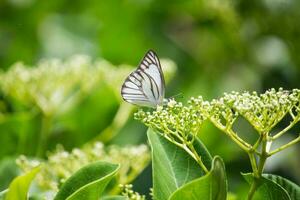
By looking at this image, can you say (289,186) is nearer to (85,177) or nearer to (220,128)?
(220,128)

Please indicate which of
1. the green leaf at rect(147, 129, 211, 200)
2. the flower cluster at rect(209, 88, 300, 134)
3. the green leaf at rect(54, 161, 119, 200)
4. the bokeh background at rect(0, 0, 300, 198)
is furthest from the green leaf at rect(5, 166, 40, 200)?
the bokeh background at rect(0, 0, 300, 198)

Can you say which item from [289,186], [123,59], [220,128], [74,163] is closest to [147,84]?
[74,163]

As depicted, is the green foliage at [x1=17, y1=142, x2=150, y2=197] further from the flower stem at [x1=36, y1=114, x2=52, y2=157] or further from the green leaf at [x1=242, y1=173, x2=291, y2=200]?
the flower stem at [x1=36, y1=114, x2=52, y2=157]

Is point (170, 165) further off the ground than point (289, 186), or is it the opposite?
point (170, 165)

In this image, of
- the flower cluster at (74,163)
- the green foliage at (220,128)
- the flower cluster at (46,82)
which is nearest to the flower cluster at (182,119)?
the green foliage at (220,128)

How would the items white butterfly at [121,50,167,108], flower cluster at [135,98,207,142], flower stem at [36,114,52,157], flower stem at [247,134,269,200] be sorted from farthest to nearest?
flower stem at [36,114,52,157]
white butterfly at [121,50,167,108]
flower cluster at [135,98,207,142]
flower stem at [247,134,269,200]
